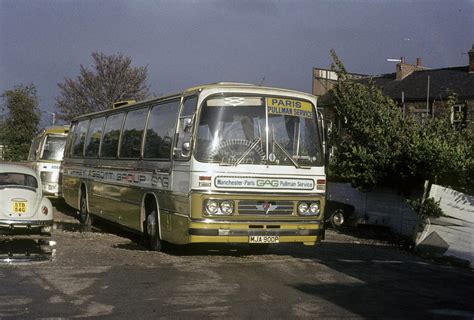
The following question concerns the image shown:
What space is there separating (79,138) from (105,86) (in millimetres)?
32105

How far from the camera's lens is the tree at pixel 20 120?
145ft

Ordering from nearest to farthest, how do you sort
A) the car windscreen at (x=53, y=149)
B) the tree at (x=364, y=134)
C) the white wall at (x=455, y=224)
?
1. the white wall at (x=455, y=224)
2. the tree at (x=364, y=134)
3. the car windscreen at (x=53, y=149)

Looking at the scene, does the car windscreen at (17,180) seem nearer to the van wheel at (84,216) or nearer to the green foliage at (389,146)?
the van wheel at (84,216)

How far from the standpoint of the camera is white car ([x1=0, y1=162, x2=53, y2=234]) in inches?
494

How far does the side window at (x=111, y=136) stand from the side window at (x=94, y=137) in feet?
1.56

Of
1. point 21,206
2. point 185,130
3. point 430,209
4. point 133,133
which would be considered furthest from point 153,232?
point 430,209

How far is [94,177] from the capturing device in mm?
16500

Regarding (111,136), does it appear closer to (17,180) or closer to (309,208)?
(17,180)

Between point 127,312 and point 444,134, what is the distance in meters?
12.6

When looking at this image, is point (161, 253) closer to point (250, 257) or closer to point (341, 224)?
point (250, 257)

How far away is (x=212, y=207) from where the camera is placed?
34.7 feet

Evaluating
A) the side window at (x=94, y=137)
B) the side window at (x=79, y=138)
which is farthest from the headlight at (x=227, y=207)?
the side window at (x=79, y=138)

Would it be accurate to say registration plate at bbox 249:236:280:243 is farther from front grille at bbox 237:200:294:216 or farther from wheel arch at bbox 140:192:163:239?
wheel arch at bbox 140:192:163:239

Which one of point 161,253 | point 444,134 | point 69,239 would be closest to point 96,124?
point 69,239
